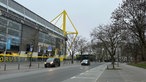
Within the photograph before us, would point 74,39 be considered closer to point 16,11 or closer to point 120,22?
point 16,11

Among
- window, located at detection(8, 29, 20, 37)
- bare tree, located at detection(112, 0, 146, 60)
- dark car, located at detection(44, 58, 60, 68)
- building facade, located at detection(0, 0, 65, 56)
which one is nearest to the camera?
bare tree, located at detection(112, 0, 146, 60)

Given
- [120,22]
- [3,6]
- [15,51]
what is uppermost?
[3,6]

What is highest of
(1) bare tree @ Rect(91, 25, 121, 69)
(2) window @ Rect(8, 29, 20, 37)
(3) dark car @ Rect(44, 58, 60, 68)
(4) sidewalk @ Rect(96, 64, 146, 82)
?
(2) window @ Rect(8, 29, 20, 37)

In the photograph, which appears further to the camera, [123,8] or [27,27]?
[27,27]

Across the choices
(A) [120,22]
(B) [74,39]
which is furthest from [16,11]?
(B) [74,39]

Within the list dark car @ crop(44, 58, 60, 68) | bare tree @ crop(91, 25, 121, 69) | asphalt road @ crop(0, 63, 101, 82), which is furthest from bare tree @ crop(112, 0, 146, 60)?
asphalt road @ crop(0, 63, 101, 82)

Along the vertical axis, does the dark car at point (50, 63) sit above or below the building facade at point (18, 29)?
below

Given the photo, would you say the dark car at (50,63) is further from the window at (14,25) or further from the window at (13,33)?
the window at (14,25)

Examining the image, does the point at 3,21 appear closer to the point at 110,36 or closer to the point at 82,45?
the point at 110,36

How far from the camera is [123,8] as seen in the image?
47844mm

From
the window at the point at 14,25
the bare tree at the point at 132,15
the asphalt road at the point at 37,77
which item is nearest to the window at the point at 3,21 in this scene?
the window at the point at 14,25

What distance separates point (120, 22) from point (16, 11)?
31.3 m

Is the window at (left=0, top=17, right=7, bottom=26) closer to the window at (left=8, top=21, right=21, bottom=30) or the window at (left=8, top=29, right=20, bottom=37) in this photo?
the window at (left=8, top=21, right=21, bottom=30)

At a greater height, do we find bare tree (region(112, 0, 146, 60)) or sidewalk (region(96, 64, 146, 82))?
bare tree (region(112, 0, 146, 60))
